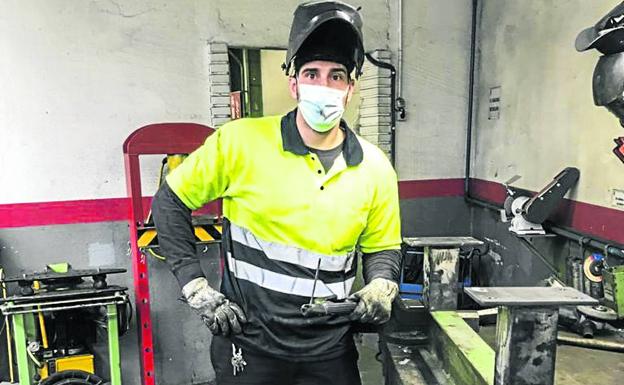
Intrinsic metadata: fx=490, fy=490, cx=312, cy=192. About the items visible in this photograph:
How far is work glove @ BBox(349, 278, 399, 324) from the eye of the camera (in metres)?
1.47

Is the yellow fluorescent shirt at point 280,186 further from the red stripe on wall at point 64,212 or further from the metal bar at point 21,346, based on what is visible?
the red stripe on wall at point 64,212

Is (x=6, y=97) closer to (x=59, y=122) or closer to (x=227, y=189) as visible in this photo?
(x=59, y=122)

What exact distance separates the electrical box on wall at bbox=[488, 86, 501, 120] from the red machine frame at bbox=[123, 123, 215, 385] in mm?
1921

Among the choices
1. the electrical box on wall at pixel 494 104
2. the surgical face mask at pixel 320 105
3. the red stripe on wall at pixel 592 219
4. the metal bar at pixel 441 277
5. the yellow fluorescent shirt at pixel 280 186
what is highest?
the electrical box on wall at pixel 494 104

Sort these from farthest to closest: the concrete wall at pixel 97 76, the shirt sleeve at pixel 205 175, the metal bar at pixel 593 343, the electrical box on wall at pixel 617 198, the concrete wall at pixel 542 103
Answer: the concrete wall at pixel 97 76
the concrete wall at pixel 542 103
the electrical box on wall at pixel 617 198
the metal bar at pixel 593 343
the shirt sleeve at pixel 205 175

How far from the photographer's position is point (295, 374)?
1492 millimetres

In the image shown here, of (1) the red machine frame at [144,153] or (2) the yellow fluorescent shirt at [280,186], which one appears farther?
(1) the red machine frame at [144,153]

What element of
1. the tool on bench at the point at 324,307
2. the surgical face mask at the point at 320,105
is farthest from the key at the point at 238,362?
the surgical face mask at the point at 320,105

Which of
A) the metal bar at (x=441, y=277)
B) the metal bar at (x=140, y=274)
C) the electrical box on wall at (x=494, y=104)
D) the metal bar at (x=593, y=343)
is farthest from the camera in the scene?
the electrical box on wall at (x=494, y=104)

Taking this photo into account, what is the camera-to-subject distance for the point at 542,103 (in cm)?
277

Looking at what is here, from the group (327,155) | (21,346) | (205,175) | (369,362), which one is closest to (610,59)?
(327,155)

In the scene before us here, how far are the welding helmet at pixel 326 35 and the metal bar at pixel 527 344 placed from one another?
84cm

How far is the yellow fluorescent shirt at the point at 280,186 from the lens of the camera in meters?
1.43

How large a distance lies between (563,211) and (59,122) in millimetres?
2737
